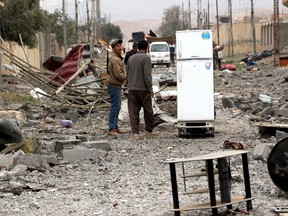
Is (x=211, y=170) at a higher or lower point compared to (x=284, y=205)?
higher

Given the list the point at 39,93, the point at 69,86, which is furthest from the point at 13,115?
the point at 69,86

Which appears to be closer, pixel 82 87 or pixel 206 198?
pixel 206 198

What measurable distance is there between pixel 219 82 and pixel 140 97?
69.0 ft

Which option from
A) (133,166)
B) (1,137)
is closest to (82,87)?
(1,137)

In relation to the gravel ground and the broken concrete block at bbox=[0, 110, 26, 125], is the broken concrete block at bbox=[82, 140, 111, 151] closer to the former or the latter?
the gravel ground

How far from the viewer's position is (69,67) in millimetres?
22875

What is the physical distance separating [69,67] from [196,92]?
9.30 metres

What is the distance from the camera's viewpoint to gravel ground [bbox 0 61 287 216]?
7.90m

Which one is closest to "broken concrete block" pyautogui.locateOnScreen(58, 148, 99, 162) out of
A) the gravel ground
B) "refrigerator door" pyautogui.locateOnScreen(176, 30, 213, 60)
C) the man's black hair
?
the gravel ground

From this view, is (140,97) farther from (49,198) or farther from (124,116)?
(49,198)

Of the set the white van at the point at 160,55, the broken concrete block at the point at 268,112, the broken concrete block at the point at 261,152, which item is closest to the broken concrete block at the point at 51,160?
the broken concrete block at the point at 261,152

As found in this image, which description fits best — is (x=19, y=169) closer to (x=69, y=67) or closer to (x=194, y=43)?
(x=194, y=43)

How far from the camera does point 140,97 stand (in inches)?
562

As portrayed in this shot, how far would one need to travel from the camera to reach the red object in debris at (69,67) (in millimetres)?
21969
